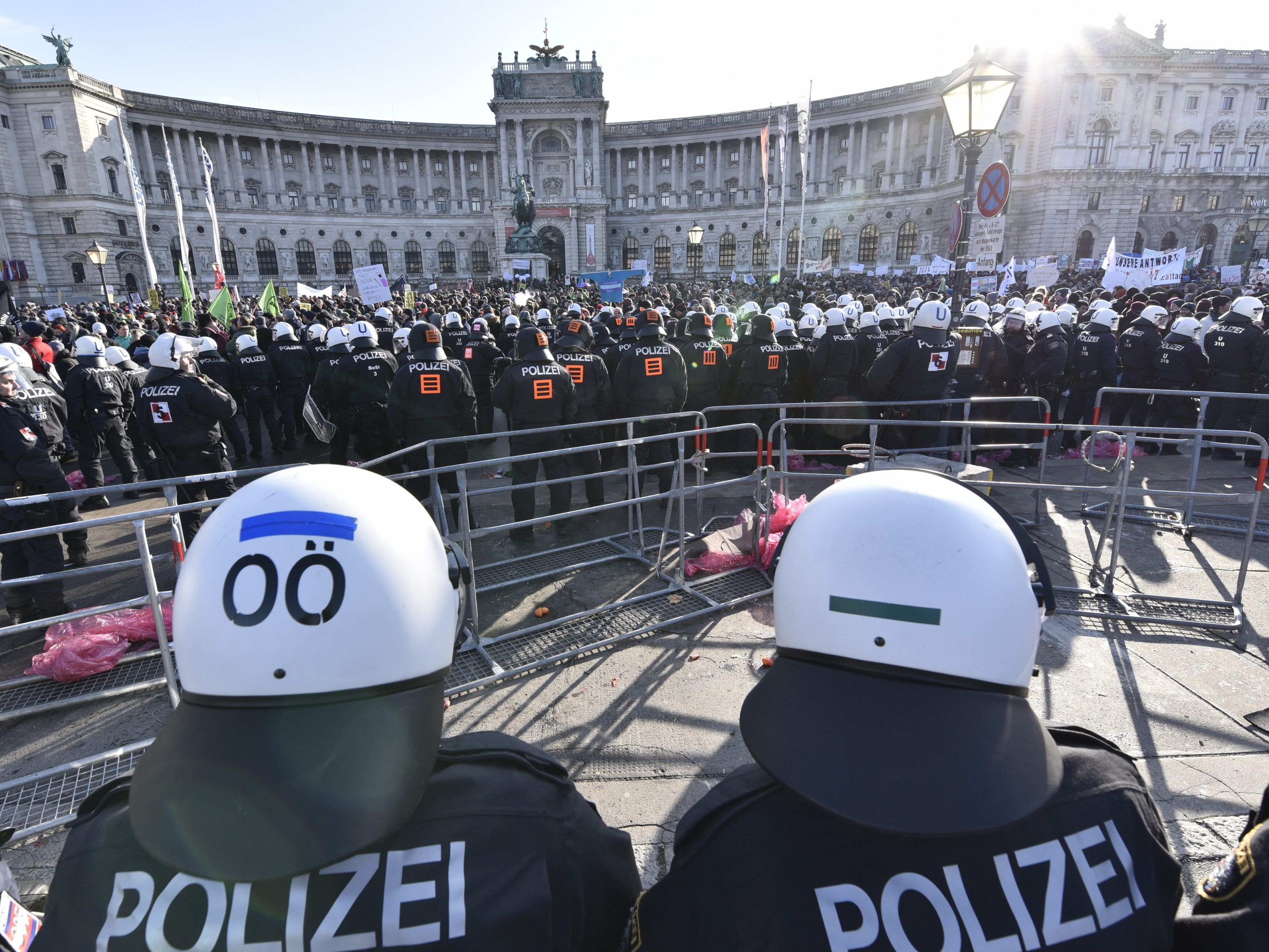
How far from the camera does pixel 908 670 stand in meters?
1.24

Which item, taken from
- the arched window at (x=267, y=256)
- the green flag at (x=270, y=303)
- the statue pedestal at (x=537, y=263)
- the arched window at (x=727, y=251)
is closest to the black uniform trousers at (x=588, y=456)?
the green flag at (x=270, y=303)

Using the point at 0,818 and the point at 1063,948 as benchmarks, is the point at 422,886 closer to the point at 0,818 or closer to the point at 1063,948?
the point at 1063,948

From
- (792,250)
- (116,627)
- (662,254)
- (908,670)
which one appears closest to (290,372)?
(116,627)

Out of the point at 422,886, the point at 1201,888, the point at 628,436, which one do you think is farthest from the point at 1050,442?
the point at 422,886

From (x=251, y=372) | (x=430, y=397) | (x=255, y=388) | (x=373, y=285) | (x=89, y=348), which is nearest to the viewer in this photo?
(x=430, y=397)

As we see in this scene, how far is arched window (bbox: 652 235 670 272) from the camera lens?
222 feet

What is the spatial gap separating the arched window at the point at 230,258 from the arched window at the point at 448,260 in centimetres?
1836

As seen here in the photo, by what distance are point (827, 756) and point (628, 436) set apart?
4.61 m

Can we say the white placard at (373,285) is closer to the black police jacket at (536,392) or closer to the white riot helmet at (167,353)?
the white riot helmet at (167,353)

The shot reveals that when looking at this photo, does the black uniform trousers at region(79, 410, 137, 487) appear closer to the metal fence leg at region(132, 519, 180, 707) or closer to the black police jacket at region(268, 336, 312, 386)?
the black police jacket at region(268, 336, 312, 386)

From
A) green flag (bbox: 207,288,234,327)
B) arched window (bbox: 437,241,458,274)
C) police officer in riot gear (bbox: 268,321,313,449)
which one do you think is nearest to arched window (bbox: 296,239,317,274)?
arched window (bbox: 437,241,458,274)

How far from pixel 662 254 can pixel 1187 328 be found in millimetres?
62705

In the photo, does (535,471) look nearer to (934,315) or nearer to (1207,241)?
(934,315)

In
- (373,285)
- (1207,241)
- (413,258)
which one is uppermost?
(413,258)
